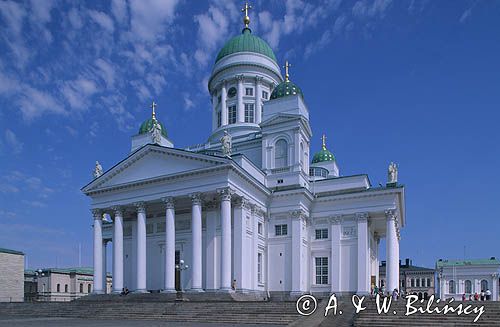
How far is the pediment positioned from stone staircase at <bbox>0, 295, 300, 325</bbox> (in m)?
9.67

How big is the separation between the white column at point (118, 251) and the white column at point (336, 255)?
56.6ft

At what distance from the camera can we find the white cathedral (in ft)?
120

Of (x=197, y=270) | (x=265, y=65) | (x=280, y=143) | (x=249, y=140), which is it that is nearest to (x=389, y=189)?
(x=280, y=143)

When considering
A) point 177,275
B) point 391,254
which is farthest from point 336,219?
point 177,275

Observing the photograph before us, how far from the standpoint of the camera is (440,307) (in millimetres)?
25141

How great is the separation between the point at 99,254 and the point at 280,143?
59.0ft

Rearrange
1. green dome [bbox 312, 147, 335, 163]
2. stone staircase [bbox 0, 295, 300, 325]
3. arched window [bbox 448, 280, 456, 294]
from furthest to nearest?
arched window [bbox 448, 280, 456, 294] < green dome [bbox 312, 147, 335, 163] < stone staircase [bbox 0, 295, 300, 325]

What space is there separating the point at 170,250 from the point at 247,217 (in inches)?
247

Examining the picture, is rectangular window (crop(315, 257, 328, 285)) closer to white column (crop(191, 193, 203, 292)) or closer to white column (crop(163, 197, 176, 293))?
white column (crop(191, 193, 203, 292))

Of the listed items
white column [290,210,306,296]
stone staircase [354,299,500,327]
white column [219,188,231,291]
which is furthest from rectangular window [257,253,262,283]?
stone staircase [354,299,500,327]

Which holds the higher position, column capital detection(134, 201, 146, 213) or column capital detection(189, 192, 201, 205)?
column capital detection(189, 192, 201, 205)

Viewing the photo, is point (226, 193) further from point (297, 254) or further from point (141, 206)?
point (297, 254)

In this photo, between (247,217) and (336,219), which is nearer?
(247,217)

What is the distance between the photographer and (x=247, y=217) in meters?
38.4
